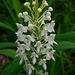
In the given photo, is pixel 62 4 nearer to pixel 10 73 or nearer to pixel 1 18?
pixel 1 18

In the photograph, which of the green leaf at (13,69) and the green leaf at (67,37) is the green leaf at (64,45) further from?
the green leaf at (13,69)

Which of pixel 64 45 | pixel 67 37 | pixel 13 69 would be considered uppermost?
pixel 67 37

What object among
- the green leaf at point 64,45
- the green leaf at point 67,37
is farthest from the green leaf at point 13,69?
the green leaf at point 67,37

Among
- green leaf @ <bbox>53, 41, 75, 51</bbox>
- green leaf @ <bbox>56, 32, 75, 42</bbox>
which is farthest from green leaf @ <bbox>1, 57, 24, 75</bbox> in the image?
green leaf @ <bbox>56, 32, 75, 42</bbox>

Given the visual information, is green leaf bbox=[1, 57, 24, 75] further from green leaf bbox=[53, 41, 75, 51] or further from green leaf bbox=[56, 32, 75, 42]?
green leaf bbox=[56, 32, 75, 42]

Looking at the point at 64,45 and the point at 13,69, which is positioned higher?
the point at 64,45

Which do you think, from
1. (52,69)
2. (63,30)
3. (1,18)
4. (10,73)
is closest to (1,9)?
(1,18)

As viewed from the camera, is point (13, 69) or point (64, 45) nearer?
point (13, 69)

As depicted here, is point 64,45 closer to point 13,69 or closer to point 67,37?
point 67,37

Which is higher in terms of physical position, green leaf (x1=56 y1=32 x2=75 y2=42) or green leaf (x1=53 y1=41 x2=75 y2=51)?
green leaf (x1=56 y1=32 x2=75 y2=42)

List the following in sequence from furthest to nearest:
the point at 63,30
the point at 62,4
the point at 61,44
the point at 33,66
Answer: the point at 62,4, the point at 63,30, the point at 61,44, the point at 33,66

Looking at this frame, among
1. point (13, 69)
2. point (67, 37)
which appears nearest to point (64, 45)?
point (67, 37)
